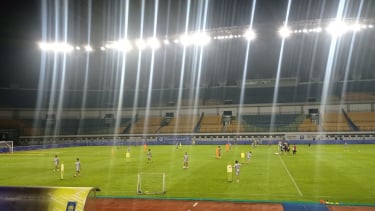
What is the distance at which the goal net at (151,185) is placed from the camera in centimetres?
2208

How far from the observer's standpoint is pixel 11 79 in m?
82.9

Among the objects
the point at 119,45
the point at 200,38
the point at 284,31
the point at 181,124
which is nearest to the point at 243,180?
the point at 284,31

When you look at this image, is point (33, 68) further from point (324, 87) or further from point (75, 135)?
point (324, 87)

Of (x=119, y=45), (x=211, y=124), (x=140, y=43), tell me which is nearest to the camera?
(x=140, y=43)

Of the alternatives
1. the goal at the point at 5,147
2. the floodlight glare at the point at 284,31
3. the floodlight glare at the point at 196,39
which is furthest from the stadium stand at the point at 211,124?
the goal at the point at 5,147

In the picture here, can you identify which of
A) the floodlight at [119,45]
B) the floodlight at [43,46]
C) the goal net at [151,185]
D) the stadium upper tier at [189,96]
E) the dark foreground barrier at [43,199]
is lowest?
the goal net at [151,185]

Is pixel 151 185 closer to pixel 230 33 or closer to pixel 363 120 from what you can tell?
pixel 230 33

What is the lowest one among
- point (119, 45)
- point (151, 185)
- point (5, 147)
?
point (5, 147)

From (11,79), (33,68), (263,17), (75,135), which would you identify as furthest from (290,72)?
(11,79)

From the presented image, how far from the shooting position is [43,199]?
10500 mm

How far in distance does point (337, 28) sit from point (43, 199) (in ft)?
210

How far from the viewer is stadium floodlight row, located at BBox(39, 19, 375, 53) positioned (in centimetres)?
6262

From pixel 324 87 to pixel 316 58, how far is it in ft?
27.3

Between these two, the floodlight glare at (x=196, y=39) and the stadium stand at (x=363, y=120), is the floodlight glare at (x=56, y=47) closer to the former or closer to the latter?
the floodlight glare at (x=196, y=39)
